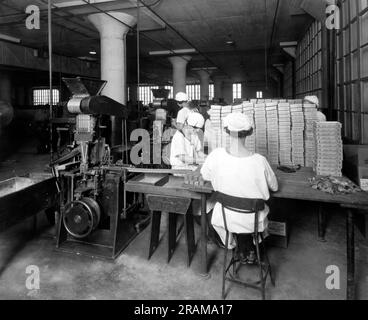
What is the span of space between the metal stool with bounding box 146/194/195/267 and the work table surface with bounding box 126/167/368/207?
2.9 inches

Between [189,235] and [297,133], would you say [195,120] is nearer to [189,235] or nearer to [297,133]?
[297,133]

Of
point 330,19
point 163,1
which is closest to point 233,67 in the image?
point 163,1

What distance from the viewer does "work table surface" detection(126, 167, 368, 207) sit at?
92.8 inches

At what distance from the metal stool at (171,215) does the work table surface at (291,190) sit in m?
0.07

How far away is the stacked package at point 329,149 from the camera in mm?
2963

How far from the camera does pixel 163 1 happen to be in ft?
22.3

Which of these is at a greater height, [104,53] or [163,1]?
[163,1]

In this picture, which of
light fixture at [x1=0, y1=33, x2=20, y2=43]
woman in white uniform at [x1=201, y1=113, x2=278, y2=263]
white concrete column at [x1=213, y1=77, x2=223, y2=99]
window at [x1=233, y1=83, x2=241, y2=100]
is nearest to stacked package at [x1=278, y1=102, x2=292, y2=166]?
woman in white uniform at [x1=201, y1=113, x2=278, y2=263]

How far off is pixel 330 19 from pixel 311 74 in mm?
2692

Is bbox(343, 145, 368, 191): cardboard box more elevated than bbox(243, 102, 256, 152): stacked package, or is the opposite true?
bbox(243, 102, 256, 152): stacked package

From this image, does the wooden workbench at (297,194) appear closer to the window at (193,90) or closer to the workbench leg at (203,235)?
the workbench leg at (203,235)

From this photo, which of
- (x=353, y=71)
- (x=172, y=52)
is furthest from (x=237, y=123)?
(x=172, y=52)

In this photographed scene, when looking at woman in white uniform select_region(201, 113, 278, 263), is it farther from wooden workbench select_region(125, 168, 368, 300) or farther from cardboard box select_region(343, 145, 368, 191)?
cardboard box select_region(343, 145, 368, 191)
